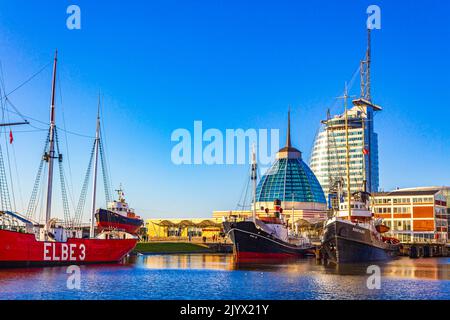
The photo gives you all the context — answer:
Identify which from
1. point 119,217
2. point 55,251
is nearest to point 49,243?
point 55,251

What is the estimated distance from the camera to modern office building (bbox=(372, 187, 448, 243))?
178 metres

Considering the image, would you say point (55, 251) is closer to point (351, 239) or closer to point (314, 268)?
point (314, 268)

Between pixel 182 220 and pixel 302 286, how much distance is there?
14551 centimetres

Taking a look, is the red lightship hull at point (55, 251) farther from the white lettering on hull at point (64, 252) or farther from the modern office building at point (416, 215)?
the modern office building at point (416, 215)

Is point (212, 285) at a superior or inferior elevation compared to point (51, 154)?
inferior

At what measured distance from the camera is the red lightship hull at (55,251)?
64562 millimetres

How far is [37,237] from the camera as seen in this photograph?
7062 cm

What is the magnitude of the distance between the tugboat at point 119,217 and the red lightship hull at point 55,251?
67368 millimetres

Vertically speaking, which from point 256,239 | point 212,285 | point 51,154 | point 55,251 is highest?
point 51,154

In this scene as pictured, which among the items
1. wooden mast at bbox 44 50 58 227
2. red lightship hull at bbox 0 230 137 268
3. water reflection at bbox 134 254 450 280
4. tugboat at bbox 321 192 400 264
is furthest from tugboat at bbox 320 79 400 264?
wooden mast at bbox 44 50 58 227

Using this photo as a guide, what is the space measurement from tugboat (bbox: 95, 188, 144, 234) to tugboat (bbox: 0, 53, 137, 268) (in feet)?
225

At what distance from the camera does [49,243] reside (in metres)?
70.2

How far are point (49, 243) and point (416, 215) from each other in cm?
13787
